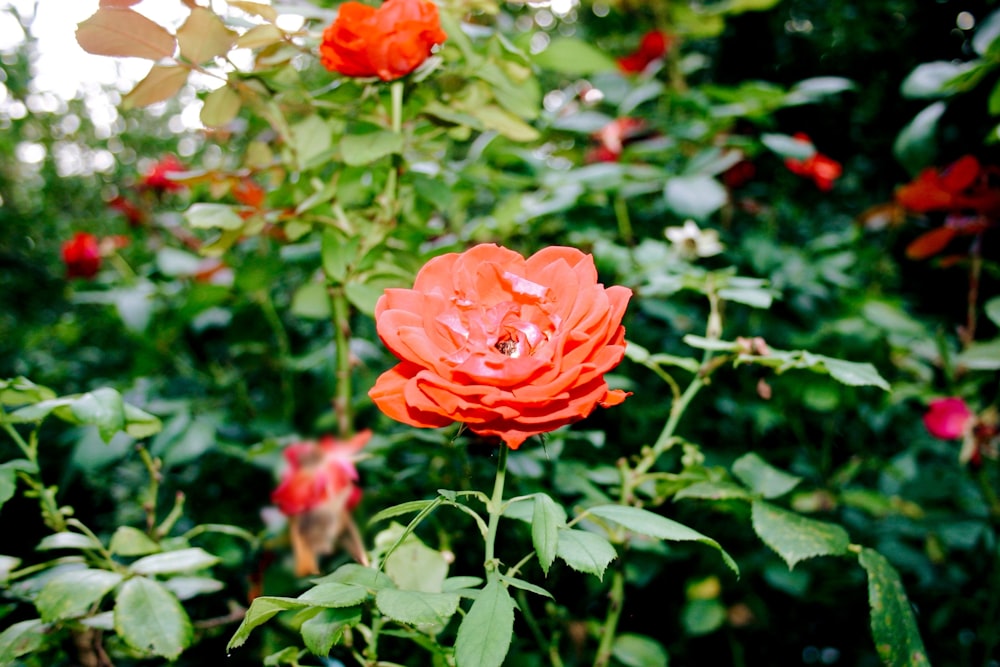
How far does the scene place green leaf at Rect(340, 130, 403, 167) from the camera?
0.65 meters

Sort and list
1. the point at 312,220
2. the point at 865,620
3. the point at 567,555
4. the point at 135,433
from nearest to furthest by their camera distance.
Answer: the point at 567,555 < the point at 135,433 < the point at 312,220 < the point at 865,620

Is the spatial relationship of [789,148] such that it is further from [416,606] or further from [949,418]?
[416,606]

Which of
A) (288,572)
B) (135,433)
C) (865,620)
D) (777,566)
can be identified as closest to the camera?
(135,433)

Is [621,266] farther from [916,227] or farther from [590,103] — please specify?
[916,227]

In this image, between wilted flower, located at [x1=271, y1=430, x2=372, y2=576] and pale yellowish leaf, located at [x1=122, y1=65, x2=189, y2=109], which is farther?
wilted flower, located at [x1=271, y1=430, x2=372, y2=576]

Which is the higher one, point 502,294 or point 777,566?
point 502,294

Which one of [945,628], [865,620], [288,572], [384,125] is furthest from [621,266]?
[945,628]

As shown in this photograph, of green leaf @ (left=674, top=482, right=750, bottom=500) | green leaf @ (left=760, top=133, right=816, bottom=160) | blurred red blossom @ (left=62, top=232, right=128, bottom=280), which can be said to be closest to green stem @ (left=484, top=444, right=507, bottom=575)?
green leaf @ (left=674, top=482, right=750, bottom=500)

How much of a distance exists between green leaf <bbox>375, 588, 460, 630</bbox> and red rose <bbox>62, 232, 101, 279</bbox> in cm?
184

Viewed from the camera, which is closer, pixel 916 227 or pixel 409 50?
pixel 409 50

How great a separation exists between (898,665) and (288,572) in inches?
30.4

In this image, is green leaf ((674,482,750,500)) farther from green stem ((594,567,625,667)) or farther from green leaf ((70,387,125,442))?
green leaf ((70,387,125,442))

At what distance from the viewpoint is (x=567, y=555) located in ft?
1.36

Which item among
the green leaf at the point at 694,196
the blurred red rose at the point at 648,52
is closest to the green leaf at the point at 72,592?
the green leaf at the point at 694,196
